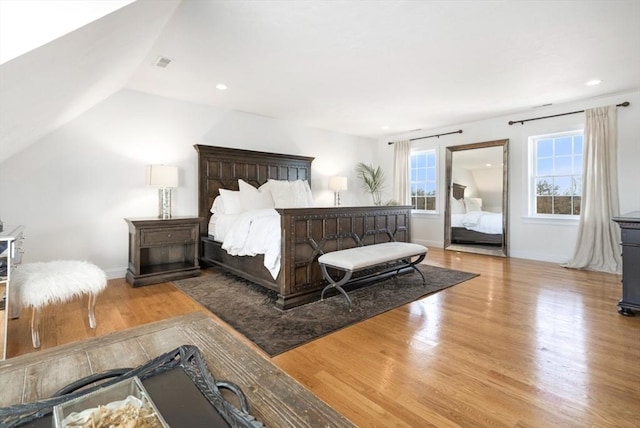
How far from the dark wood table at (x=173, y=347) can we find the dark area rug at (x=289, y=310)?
116 cm

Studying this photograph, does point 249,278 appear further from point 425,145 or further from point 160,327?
point 425,145

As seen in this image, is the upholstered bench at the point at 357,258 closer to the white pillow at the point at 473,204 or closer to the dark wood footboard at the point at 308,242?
the dark wood footboard at the point at 308,242

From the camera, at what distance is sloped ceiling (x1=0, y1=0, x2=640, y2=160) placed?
2031mm

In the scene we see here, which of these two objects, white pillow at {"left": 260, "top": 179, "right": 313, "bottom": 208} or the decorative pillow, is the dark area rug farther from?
white pillow at {"left": 260, "top": 179, "right": 313, "bottom": 208}

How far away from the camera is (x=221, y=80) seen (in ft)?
12.0

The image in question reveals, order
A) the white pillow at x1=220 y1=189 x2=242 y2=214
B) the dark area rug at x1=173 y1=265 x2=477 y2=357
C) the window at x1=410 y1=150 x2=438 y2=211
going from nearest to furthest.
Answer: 1. the dark area rug at x1=173 y1=265 x2=477 y2=357
2. the white pillow at x1=220 y1=189 x2=242 y2=214
3. the window at x1=410 y1=150 x2=438 y2=211

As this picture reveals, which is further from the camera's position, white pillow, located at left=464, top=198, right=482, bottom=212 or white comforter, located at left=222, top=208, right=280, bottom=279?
white pillow, located at left=464, top=198, right=482, bottom=212

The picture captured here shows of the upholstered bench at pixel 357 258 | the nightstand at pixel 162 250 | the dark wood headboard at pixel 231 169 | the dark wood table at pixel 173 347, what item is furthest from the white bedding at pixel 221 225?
the dark wood table at pixel 173 347

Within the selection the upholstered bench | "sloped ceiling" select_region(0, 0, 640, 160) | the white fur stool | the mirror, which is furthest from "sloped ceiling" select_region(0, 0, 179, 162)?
the mirror

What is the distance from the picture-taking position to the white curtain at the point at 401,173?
6.66 meters

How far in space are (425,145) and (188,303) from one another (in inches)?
215

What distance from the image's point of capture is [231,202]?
429 cm

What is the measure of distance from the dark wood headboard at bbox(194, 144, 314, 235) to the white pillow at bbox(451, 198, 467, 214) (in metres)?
3.14

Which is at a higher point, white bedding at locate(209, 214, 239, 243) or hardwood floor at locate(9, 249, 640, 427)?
white bedding at locate(209, 214, 239, 243)
